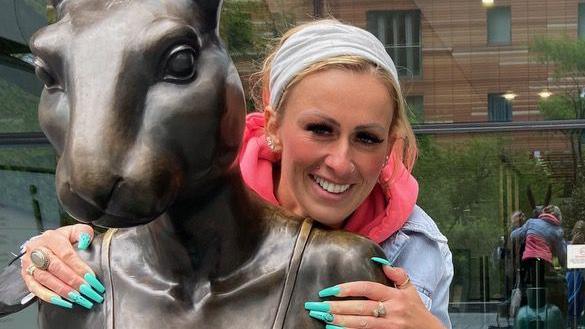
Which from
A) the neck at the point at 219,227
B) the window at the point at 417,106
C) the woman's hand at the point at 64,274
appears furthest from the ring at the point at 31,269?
the window at the point at 417,106

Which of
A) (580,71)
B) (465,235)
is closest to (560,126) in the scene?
(580,71)

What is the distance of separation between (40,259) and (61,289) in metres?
0.09

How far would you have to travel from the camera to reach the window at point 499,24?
6.10 metres

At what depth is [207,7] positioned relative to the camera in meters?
0.97

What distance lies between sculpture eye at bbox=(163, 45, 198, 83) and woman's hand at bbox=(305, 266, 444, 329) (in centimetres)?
34

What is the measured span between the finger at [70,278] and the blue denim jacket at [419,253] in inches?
19.0

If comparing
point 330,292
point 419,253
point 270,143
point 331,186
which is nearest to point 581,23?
point 419,253

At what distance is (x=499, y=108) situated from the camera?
6.07 metres

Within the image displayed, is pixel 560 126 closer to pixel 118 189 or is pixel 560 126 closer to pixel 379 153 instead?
pixel 379 153

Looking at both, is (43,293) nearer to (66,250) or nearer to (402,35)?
(66,250)

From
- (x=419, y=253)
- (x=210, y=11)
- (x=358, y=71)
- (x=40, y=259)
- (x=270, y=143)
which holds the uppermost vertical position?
(x=210, y=11)

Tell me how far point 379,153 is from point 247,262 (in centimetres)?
23

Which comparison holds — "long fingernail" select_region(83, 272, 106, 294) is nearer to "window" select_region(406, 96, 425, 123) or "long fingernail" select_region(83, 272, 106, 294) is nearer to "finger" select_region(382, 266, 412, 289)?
"finger" select_region(382, 266, 412, 289)

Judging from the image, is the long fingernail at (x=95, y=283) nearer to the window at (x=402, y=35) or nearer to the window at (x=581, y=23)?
the window at (x=402, y=35)
